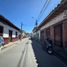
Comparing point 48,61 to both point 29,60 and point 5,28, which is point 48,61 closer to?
point 29,60

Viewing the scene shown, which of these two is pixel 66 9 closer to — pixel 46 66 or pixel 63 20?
pixel 63 20

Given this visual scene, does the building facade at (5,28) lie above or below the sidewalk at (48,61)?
above

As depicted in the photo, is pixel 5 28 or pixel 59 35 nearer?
pixel 59 35

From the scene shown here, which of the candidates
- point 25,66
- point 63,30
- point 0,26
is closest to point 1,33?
point 0,26

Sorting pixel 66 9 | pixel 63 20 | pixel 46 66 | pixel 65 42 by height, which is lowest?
pixel 46 66

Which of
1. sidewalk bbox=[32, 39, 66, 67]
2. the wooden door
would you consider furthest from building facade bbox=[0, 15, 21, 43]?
sidewalk bbox=[32, 39, 66, 67]

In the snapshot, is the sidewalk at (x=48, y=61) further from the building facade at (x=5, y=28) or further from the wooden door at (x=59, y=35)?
the building facade at (x=5, y=28)

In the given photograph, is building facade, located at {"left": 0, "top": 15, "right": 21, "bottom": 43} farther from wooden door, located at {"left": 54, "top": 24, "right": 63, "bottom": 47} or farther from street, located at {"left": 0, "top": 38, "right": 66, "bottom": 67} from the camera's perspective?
street, located at {"left": 0, "top": 38, "right": 66, "bottom": 67}

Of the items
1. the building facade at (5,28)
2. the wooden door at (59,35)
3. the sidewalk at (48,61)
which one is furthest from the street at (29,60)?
the building facade at (5,28)

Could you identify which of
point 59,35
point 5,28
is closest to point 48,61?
point 59,35

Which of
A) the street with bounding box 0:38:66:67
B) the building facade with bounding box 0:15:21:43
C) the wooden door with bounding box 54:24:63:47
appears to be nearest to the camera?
the street with bounding box 0:38:66:67

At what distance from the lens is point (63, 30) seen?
14375mm

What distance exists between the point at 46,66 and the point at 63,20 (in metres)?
8.08

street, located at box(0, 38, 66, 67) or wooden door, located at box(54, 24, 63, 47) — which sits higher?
wooden door, located at box(54, 24, 63, 47)
